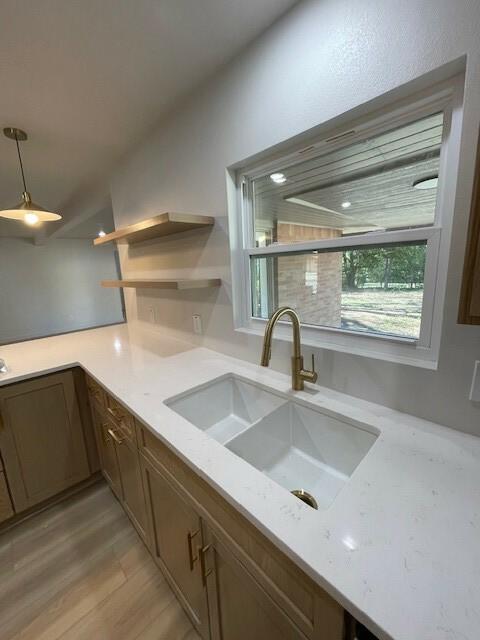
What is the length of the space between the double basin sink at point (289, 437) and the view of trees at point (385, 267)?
0.54 m

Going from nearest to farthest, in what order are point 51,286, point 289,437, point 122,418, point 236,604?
point 236,604, point 289,437, point 122,418, point 51,286

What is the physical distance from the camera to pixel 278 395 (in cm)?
118

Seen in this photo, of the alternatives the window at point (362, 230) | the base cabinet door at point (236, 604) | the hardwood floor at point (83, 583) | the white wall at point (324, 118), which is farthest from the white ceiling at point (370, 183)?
the hardwood floor at point (83, 583)

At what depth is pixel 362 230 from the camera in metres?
1.08

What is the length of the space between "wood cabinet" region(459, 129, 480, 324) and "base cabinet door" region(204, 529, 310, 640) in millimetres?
776

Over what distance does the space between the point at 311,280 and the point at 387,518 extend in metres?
0.95

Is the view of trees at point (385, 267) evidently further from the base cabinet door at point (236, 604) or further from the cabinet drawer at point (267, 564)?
the base cabinet door at point (236, 604)

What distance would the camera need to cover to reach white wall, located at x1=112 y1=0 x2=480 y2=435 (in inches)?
29.7

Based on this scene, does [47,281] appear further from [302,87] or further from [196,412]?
[302,87]

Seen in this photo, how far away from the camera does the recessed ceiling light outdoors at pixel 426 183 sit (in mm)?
893

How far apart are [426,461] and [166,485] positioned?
2.83 feet

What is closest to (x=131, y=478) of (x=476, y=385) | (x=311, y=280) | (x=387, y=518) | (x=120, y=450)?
(x=120, y=450)

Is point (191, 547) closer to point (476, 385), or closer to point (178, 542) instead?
Result: point (178, 542)

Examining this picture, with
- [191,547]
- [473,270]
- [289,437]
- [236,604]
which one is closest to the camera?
[473,270]
